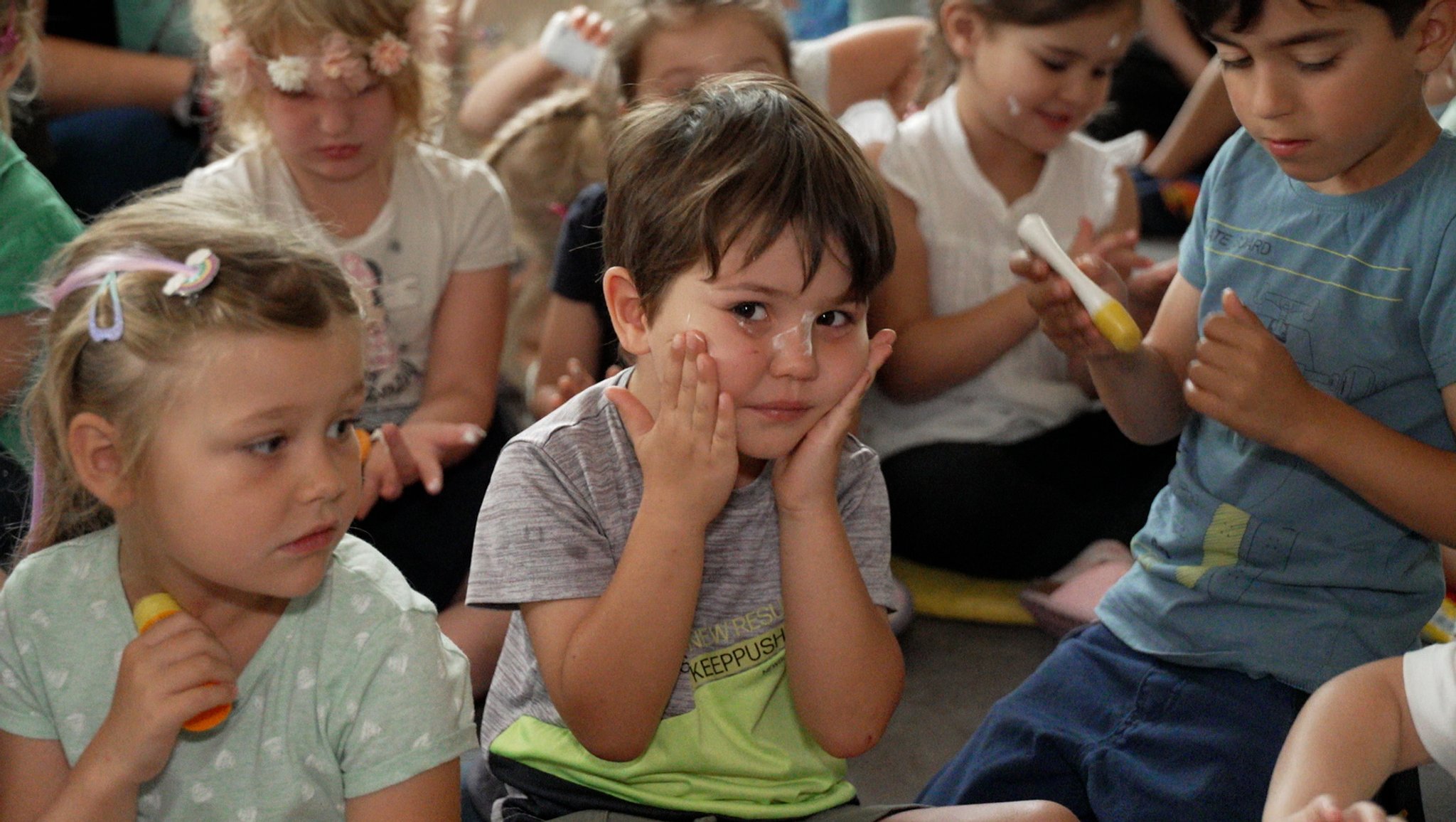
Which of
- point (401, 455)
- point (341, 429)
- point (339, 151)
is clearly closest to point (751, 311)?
point (341, 429)

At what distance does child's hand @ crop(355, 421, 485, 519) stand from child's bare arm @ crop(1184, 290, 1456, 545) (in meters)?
0.87

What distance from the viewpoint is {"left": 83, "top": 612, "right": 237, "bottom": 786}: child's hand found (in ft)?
3.00

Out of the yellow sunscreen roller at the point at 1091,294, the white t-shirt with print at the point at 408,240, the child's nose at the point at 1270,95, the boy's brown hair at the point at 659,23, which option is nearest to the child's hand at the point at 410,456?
the white t-shirt with print at the point at 408,240

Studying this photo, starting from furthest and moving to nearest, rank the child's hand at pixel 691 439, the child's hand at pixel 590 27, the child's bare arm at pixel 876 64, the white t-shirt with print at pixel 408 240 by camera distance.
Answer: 1. the child's bare arm at pixel 876 64
2. the child's hand at pixel 590 27
3. the white t-shirt with print at pixel 408 240
4. the child's hand at pixel 691 439

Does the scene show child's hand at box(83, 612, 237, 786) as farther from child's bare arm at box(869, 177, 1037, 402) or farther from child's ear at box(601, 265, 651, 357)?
child's bare arm at box(869, 177, 1037, 402)

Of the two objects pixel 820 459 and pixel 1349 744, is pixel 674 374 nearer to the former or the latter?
pixel 820 459

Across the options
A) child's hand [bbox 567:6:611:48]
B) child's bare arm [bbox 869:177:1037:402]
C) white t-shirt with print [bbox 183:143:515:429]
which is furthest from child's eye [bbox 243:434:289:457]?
child's hand [bbox 567:6:611:48]

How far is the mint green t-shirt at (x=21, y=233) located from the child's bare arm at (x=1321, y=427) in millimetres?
1095

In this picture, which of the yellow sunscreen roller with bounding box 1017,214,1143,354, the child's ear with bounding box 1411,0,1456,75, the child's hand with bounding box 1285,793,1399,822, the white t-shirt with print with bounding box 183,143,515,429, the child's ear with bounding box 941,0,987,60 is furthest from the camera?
the child's ear with bounding box 941,0,987,60

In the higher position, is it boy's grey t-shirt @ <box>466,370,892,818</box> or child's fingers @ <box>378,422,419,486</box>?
boy's grey t-shirt @ <box>466,370,892,818</box>

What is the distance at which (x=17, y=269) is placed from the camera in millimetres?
1397

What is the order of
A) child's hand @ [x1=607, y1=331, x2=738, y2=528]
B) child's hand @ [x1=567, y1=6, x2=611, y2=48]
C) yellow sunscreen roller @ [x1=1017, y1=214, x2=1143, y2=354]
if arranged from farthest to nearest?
child's hand @ [x1=567, y1=6, x2=611, y2=48], yellow sunscreen roller @ [x1=1017, y1=214, x2=1143, y2=354], child's hand @ [x1=607, y1=331, x2=738, y2=528]

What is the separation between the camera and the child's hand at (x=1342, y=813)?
2.86 feet

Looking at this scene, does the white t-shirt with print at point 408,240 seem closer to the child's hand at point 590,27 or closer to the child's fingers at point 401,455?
the child's fingers at point 401,455
